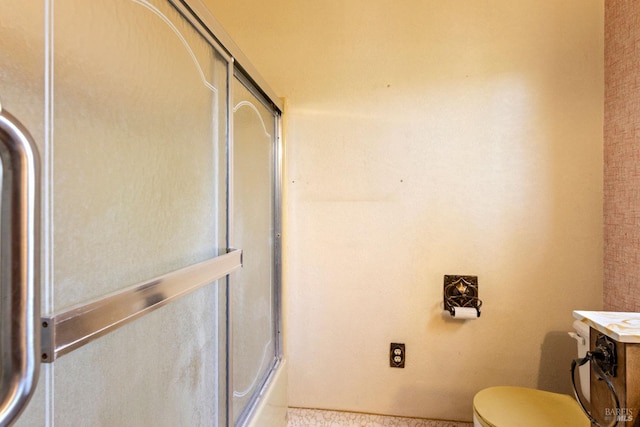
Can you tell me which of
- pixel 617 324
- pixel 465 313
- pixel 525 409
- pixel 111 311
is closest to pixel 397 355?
pixel 465 313

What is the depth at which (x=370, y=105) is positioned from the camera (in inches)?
67.2

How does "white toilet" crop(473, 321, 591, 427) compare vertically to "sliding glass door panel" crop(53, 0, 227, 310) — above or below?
below

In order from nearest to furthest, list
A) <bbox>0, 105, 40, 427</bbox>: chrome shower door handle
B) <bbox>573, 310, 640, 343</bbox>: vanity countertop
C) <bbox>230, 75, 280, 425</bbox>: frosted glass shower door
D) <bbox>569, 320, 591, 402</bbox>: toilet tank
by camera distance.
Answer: <bbox>0, 105, 40, 427</bbox>: chrome shower door handle → <bbox>573, 310, 640, 343</bbox>: vanity countertop → <bbox>230, 75, 280, 425</bbox>: frosted glass shower door → <bbox>569, 320, 591, 402</bbox>: toilet tank

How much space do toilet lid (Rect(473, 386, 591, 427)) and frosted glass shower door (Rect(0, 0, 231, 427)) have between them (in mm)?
1036

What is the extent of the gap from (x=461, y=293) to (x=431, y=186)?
58 centimetres

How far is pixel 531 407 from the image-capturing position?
129 centimetres

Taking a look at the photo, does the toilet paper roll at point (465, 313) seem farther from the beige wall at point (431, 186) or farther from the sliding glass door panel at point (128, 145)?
the sliding glass door panel at point (128, 145)

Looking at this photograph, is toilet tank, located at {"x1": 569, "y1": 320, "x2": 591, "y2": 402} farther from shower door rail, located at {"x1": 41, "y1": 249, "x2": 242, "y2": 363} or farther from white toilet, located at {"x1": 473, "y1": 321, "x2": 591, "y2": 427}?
shower door rail, located at {"x1": 41, "y1": 249, "x2": 242, "y2": 363}

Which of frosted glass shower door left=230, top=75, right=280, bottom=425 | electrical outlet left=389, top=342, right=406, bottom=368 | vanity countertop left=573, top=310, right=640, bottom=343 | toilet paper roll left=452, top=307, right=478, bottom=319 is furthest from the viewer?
electrical outlet left=389, top=342, right=406, bottom=368

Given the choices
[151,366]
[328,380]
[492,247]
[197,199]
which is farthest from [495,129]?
[151,366]

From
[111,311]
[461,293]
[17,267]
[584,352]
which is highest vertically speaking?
[17,267]

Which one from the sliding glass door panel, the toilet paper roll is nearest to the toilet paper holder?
the toilet paper roll

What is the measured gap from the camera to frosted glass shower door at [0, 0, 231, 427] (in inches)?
18.4

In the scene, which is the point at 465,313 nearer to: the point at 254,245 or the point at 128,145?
the point at 254,245
